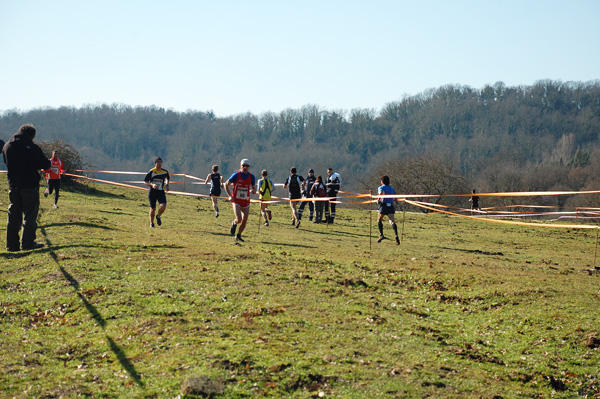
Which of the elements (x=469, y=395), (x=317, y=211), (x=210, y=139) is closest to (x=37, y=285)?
(x=469, y=395)

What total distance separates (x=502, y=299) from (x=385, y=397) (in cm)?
462

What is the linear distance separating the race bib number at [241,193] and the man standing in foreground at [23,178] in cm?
447

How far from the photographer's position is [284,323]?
329 inches

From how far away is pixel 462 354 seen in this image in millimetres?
Result: 7672

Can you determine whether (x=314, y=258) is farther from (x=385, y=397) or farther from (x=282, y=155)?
(x=282, y=155)

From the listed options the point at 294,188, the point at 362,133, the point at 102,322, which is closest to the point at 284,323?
the point at 102,322

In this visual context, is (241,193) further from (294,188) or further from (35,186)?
(294,188)

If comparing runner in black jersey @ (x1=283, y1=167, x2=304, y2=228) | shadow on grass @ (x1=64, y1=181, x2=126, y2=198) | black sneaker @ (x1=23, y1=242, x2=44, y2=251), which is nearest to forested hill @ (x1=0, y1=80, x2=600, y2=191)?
shadow on grass @ (x1=64, y1=181, x2=126, y2=198)

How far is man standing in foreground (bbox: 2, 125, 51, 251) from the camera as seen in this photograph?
1251 centimetres

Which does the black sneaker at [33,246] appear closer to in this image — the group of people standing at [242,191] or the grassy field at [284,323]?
the grassy field at [284,323]

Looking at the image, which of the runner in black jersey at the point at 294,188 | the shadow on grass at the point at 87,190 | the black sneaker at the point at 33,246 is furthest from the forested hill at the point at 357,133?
the black sneaker at the point at 33,246

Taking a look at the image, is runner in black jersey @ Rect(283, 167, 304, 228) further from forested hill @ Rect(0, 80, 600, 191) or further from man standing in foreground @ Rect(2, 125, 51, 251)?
forested hill @ Rect(0, 80, 600, 191)

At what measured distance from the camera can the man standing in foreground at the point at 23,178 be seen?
41.0 feet

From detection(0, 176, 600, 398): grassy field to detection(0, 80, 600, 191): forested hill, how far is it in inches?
4857
